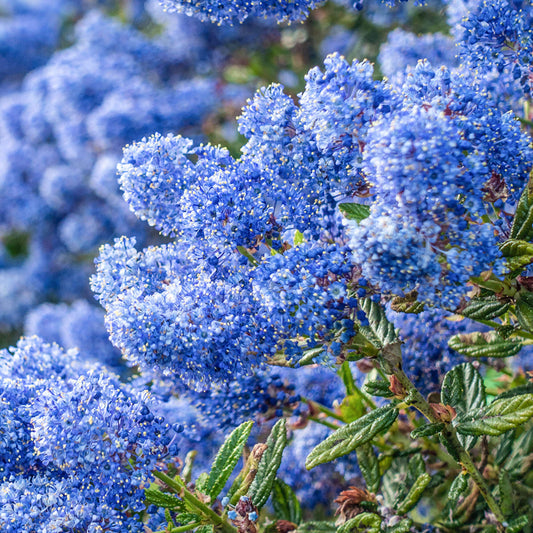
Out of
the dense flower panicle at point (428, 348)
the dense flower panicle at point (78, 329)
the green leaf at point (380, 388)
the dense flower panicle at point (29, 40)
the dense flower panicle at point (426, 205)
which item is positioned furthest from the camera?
the dense flower panicle at point (29, 40)

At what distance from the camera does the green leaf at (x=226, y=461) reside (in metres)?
1.96

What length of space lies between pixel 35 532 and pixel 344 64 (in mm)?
1535

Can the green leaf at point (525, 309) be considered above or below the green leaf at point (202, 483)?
above

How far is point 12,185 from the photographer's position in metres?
5.55

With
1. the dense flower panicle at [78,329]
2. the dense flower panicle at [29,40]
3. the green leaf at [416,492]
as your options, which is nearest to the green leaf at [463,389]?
the green leaf at [416,492]

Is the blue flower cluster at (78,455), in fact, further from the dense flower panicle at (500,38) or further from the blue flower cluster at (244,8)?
the dense flower panicle at (500,38)

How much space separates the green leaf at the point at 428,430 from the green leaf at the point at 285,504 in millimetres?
701

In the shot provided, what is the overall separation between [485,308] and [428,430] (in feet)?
1.22

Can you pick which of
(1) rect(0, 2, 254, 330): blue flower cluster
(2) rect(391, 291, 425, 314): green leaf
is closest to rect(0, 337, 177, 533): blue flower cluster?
(2) rect(391, 291, 425, 314): green leaf

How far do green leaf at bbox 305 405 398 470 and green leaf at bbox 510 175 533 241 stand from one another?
0.60m

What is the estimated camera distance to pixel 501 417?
5.77ft

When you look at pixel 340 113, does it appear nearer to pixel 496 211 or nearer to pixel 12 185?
pixel 496 211

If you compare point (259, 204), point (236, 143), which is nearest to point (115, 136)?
point (236, 143)

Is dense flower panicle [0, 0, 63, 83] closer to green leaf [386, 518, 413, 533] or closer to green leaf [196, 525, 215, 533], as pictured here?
green leaf [196, 525, 215, 533]
